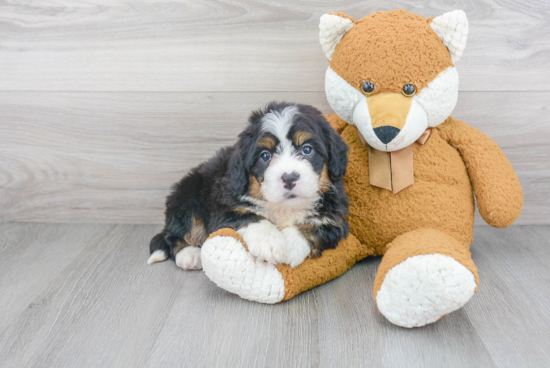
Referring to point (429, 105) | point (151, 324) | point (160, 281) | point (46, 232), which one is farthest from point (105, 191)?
point (429, 105)

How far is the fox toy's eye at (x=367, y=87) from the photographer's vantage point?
5.37 ft

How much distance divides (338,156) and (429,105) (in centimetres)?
38

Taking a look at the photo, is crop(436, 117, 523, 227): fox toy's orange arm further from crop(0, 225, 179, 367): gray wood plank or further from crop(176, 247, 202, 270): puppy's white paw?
crop(0, 225, 179, 367): gray wood plank

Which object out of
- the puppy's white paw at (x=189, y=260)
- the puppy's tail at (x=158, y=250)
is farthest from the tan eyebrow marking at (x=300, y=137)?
the puppy's tail at (x=158, y=250)

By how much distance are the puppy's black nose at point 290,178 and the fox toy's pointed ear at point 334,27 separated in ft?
1.97

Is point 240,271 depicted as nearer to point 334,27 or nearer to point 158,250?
point 158,250

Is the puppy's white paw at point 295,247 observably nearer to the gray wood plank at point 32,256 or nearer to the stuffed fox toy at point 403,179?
the stuffed fox toy at point 403,179

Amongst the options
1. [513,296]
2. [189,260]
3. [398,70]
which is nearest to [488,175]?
[513,296]

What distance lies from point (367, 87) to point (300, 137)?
0.33 meters

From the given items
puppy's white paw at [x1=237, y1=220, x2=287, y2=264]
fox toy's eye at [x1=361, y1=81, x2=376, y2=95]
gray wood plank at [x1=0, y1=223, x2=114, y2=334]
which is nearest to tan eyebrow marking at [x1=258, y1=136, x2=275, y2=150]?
puppy's white paw at [x1=237, y1=220, x2=287, y2=264]

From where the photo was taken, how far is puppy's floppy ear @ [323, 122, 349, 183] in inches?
63.6

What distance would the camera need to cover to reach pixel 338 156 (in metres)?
1.62

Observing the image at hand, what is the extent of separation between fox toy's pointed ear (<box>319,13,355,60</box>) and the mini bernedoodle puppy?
291mm

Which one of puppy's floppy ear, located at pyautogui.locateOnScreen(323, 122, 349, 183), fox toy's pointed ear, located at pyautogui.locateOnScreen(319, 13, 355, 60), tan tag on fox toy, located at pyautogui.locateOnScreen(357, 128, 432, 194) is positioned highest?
fox toy's pointed ear, located at pyautogui.locateOnScreen(319, 13, 355, 60)
